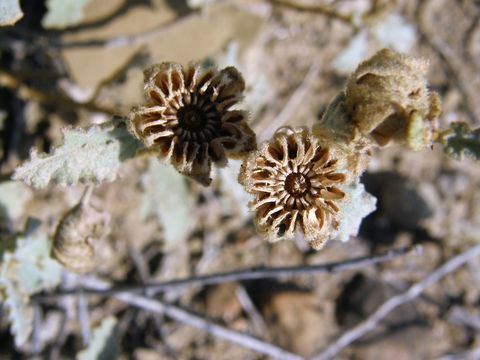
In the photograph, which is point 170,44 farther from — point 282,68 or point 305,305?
point 305,305

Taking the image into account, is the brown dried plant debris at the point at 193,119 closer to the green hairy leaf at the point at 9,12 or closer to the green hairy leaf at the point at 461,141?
the green hairy leaf at the point at 9,12

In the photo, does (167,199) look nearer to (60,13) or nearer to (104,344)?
(104,344)

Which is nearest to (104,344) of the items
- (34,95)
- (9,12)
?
(34,95)

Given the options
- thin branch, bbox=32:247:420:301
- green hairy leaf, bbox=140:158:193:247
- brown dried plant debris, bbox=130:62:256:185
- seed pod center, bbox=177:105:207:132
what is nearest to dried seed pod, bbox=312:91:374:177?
brown dried plant debris, bbox=130:62:256:185

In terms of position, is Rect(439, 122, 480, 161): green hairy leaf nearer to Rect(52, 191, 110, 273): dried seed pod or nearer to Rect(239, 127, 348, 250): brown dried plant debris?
Rect(239, 127, 348, 250): brown dried plant debris

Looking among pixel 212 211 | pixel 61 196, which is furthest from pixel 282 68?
pixel 61 196

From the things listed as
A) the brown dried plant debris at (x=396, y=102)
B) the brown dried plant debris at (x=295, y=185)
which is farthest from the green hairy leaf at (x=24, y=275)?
the brown dried plant debris at (x=396, y=102)
